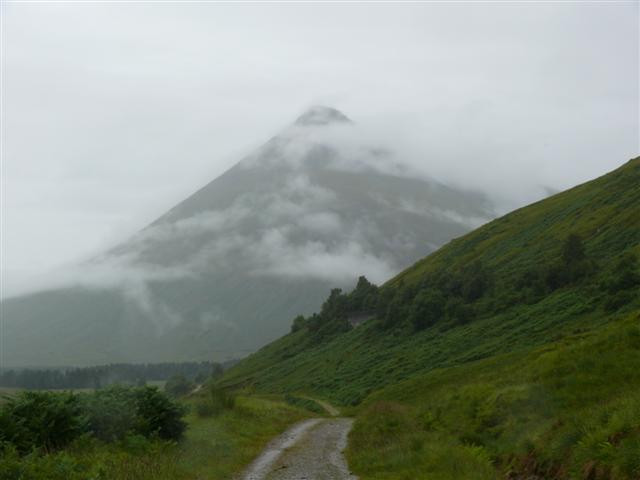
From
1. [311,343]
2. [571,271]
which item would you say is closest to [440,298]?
[571,271]

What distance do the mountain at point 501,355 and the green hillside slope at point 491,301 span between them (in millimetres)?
357

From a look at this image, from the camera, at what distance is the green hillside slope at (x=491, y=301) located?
68.6m

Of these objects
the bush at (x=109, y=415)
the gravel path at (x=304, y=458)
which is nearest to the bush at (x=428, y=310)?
the gravel path at (x=304, y=458)

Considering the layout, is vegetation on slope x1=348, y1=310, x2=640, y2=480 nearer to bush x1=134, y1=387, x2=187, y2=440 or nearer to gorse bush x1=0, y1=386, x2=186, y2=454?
bush x1=134, y1=387, x2=187, y2=440

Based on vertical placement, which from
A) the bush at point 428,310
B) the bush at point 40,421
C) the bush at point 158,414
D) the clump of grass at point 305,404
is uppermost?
the bush at point 40,421

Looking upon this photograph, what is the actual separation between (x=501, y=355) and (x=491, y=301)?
108 ft

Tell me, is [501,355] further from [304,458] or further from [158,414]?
[158,414]

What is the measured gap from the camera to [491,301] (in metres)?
92.1

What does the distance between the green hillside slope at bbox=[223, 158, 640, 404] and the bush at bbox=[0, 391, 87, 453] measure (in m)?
41.6

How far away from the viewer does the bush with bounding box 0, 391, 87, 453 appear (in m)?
24.7

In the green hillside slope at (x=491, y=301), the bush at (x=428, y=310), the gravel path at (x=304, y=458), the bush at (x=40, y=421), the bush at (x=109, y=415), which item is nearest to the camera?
the bush at (x=40, y=421)

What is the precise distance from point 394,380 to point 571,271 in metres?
26.6

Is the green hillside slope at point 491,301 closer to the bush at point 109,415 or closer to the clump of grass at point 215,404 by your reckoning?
the clump of grass at point 215,404

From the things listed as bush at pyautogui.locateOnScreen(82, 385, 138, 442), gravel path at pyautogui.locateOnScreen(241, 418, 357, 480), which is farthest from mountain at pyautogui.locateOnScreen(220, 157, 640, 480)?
bush at pyautogui.locateOnScreen(82, 385, 138, 442)
